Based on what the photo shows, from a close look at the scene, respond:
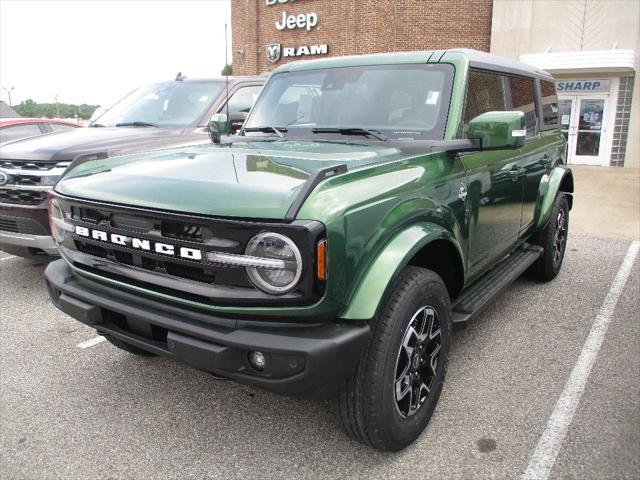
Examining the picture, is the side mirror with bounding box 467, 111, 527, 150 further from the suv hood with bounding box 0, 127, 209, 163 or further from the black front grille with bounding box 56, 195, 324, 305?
the suv hood with bounding box 0, 127, 209, 163

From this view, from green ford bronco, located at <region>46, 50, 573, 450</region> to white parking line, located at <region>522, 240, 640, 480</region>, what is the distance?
558 millimetres

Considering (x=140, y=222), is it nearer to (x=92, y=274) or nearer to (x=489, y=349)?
(x=92, y=274)

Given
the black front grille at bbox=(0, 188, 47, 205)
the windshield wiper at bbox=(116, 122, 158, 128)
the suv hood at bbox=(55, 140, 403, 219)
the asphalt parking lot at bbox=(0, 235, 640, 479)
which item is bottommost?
the asphalt parking lot at bbox=(0, 235, 640, 479)

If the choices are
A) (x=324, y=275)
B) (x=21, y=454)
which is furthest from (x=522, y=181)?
(x=21, y=454)

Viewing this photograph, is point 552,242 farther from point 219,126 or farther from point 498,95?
point 219,126

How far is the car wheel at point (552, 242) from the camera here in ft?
15.8

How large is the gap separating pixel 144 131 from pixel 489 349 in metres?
4.00

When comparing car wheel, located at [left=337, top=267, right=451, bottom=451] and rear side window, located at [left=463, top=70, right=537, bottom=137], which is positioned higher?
rear side window, located at [left=463, top=70, right=537, bottom=137]

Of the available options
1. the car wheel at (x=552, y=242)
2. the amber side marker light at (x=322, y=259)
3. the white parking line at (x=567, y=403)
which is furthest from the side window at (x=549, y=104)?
the amber side marker light at (x=322, y=259)

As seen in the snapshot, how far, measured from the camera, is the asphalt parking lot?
2512 millimetres

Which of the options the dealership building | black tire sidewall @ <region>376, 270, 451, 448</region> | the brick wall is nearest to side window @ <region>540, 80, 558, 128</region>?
black tire sidewall @ <region>376, 270, 451, 448</region>

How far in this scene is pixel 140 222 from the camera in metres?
2.36

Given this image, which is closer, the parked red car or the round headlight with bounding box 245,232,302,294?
the round headlight with bounding box 245,232,302,294

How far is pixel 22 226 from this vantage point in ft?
15.4
